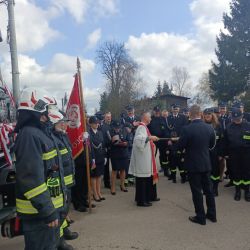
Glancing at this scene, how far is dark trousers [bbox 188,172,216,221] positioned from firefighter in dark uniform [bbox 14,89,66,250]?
276 centimetres

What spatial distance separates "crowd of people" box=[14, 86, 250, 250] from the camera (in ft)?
9.67

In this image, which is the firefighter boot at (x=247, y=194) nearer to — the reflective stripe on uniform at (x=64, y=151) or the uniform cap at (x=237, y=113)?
the uniform cap at (x=237, y=113)

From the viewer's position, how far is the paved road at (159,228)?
4652 millimetres

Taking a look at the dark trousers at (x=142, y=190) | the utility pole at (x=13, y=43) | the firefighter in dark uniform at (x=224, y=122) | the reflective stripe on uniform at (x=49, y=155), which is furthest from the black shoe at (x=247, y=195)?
the utility pole at (x=13, y=43)

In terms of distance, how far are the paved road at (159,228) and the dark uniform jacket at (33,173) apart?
1922mm

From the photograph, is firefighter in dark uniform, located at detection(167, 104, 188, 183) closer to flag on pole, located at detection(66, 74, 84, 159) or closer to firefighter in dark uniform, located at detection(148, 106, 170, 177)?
firefighter in dark uniform, located at detection(148, 106, 170, 177)

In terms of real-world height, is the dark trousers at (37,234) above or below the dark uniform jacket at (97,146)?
below

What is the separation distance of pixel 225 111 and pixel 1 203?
631 centimetres

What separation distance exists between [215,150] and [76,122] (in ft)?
10.5

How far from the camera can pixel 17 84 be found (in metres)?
10.9

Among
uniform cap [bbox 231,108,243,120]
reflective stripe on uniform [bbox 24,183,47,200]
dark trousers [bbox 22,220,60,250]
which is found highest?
uniform cap [bbox 231,108,243,120]

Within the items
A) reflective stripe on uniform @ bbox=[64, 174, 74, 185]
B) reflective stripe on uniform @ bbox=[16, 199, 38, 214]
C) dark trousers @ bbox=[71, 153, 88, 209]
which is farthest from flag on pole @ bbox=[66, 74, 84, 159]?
reflective stripe on uniform @ bbox=[16, 199, 38, 214]

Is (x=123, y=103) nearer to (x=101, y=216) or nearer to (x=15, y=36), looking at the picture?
(x=15, y=36)

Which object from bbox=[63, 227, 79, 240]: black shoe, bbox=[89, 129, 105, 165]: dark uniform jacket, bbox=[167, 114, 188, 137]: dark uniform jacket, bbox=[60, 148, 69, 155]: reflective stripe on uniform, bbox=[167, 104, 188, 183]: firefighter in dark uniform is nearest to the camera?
bbox=[60, 148, 69, 155]: reflective stripe on uniform
